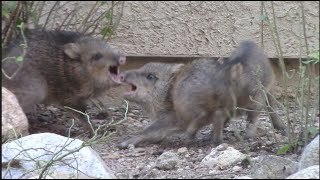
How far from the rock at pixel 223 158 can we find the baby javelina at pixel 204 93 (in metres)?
0.39

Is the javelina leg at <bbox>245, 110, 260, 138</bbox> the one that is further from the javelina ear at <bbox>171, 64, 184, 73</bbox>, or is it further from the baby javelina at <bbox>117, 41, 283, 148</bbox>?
the javelina ear at <bbox>171, 64, 184, 73</bbox>

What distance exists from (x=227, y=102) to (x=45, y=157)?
1.39 m

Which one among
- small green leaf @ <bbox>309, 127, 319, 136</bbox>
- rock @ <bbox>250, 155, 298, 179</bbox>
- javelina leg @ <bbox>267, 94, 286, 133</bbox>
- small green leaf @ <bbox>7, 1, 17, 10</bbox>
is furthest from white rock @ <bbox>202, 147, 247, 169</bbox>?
small green leaf @ <bbox>7, 1, 17, 10</bbox>

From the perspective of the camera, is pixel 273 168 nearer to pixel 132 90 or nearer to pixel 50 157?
pixel 50 157

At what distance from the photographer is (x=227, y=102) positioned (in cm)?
511

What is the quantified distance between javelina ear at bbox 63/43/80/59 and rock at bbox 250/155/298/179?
1961 mm

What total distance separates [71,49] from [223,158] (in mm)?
1646

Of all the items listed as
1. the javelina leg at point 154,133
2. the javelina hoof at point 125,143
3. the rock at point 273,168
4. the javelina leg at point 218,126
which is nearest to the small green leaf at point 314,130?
the rock at point 273,168

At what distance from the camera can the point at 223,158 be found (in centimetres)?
452

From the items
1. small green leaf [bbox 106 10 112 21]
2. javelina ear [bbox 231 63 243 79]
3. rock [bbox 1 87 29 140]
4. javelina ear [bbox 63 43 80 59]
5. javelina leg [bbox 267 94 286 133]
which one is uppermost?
small green leaf [bbox 106 10 112 21]

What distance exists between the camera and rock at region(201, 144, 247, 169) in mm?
4477

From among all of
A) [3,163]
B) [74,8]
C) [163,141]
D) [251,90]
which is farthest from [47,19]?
[3,163]

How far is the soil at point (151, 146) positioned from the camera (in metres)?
4.40

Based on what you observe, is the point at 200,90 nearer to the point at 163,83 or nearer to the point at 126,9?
the point at 163,83
